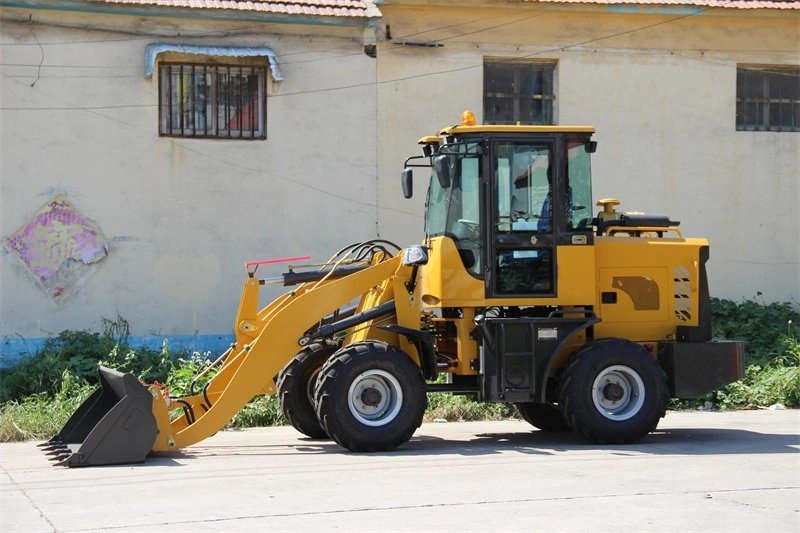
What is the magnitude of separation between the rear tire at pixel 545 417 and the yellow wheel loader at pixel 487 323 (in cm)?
80

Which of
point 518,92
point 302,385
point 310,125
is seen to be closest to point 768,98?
point 518,92

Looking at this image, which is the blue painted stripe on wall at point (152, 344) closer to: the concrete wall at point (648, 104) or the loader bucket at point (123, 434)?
the concrete wall at point (648, 104)

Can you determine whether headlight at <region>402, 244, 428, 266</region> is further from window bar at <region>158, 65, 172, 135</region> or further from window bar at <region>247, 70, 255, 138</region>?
window bar at <region>158, 65, 172, 135</region>

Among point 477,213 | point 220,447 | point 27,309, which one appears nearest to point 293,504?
point 220,447

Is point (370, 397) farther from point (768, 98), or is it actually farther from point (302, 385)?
point (768, 98)

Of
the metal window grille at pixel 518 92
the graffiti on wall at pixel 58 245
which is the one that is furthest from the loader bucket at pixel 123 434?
the metal window grille at pixel 518 92

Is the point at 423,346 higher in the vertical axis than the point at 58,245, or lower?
lower

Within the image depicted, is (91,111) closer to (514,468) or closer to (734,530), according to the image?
(514,468)

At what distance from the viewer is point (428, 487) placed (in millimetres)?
8750

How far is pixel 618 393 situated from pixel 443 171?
9.09 ft

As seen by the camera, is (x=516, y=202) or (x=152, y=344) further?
(x=152, y=344)

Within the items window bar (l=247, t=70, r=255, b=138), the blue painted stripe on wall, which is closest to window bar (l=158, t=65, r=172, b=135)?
window bar (l=247, t=70, r=255, b=138)

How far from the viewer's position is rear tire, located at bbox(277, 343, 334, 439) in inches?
461

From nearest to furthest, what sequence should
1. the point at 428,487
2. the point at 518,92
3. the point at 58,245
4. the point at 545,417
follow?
1. the point at 428,487
2. the point at 545,417
3. the point at 58,245
4. the point at 518,92
